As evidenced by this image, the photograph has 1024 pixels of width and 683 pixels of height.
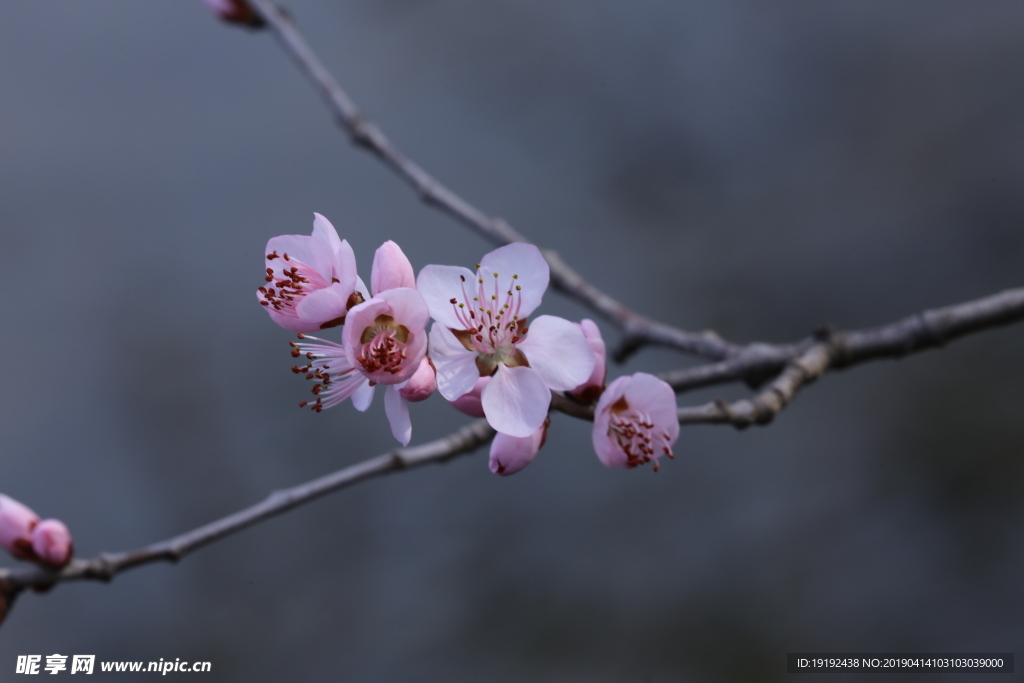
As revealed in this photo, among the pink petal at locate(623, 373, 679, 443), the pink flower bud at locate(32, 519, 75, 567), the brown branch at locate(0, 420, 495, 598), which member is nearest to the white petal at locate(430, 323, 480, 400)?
the pink petal at locate(623, 373, 679, 443)

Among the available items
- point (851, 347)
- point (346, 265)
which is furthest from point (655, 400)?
point (851, 347)

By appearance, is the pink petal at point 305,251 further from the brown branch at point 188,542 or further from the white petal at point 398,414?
the brown branch at point 188,542

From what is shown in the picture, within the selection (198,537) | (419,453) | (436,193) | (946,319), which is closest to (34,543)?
(198,537)

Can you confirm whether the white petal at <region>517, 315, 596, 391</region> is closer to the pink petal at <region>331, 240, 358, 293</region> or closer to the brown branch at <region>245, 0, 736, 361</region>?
the pink petal at <region>331, 240, 358, 293</region>

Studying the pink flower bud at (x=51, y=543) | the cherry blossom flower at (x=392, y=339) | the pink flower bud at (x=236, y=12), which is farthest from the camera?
→ the pink flower bud at (x=236, y=12)

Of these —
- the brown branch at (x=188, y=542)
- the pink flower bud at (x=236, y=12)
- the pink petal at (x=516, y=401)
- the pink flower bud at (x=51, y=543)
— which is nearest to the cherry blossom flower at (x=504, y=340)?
the pink petal at (x=516, y=401)

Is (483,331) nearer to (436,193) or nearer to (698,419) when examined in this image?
(698,419)
